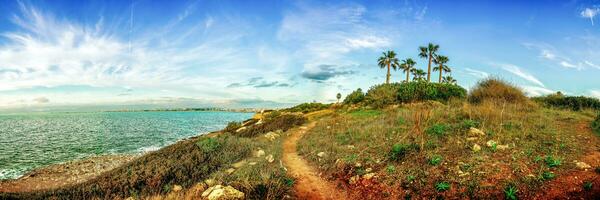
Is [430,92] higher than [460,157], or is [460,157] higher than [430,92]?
[430,92]

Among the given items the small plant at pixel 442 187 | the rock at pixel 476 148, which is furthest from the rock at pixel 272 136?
the small plant at pixel 442 187

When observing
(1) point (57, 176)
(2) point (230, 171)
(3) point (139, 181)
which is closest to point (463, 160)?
(2) point (230, 171)

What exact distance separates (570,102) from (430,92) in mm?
10519

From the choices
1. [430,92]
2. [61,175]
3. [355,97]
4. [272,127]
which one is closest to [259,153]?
[272,127]

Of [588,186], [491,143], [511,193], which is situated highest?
[491,143]

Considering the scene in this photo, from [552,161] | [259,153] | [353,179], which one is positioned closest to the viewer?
[552,161]

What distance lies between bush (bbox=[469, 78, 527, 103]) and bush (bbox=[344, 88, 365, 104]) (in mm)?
12838

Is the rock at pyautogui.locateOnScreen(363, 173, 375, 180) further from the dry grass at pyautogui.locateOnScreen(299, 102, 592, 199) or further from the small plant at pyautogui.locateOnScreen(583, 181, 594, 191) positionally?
the small plant at pyautogui.locateOnScreen(583, 181, 594, 191)

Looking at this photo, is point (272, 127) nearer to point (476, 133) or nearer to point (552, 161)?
point (476, 133)

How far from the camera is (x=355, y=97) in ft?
118

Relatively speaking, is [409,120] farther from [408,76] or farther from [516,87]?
[408,76]

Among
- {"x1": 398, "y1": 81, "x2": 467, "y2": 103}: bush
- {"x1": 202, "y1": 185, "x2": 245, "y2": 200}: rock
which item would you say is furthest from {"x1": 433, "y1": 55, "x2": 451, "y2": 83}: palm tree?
{"x1": 202, "y1": 185, "x2": 245, "y2": 200}: rock

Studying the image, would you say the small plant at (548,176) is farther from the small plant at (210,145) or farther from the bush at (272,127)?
the bush at (272,127)

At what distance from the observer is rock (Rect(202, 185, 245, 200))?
670cm
